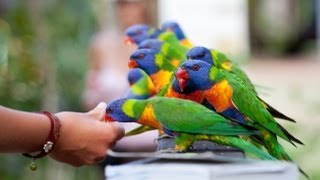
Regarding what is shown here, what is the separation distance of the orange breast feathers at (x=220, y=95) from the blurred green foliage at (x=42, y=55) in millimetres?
3330

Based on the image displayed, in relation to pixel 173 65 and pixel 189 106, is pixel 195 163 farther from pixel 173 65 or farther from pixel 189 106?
pixel 173 65

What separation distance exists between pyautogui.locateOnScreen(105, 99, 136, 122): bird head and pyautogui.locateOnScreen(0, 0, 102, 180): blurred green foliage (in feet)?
10.7

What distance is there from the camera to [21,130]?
2461 millimetres

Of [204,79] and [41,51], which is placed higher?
[204,79]

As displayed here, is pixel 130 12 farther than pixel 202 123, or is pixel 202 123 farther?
pixel 130 12

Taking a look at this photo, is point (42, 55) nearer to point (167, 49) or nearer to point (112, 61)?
point (112, 61)

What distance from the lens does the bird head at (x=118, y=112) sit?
2355 mm

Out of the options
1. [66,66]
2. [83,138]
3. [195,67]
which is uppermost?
[195,67]

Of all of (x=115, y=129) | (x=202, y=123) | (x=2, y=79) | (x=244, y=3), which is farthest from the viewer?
(x=244, y=3)

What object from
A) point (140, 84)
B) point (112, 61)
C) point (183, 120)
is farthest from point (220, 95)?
point (112, 61)

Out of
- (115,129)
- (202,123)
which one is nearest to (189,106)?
(202,123)

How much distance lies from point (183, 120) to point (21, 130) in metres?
0.47

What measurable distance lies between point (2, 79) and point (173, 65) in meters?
2.90

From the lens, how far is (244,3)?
15.6 m
